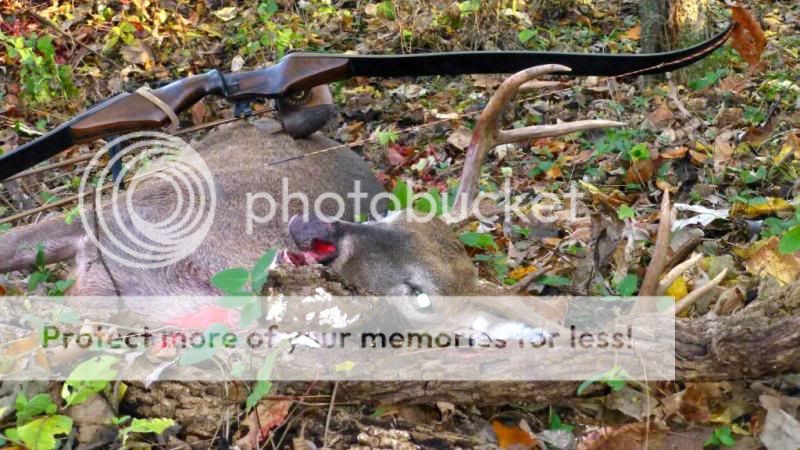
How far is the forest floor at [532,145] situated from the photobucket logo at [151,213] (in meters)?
0.23

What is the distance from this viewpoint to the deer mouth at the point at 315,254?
3832 mm

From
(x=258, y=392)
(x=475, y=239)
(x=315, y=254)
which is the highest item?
(x=258, y=392)

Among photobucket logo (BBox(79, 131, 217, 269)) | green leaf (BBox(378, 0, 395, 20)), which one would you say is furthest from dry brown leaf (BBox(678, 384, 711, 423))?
green leaf (BBox(378, 0, 395, 20))

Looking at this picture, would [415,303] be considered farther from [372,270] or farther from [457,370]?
[457,370]

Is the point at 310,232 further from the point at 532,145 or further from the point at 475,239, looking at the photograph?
the point at 532,145

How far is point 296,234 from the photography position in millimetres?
3936

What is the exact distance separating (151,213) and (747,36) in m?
3.92

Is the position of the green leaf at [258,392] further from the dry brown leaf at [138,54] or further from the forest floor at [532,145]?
the dry brown leaf at [138,54]

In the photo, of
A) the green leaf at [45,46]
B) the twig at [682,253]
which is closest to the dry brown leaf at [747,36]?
the twig at [682,253]

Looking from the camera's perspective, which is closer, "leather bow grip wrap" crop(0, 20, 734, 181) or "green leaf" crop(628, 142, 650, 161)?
"leather bow grip wrap" crop(0, 20, 734, 181)

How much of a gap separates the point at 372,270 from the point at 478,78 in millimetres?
3661

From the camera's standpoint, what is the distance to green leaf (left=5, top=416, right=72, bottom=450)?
248cm

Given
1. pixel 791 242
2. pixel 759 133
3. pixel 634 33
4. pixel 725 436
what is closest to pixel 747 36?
pixel 759 133

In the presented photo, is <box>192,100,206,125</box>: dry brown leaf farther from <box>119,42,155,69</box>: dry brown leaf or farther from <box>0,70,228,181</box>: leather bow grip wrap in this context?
<box>0,70,228,181</box>: leather bow grip wrap
